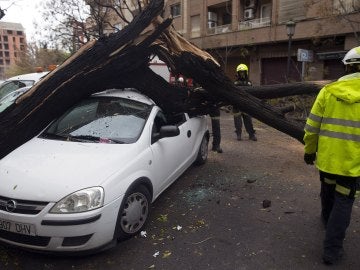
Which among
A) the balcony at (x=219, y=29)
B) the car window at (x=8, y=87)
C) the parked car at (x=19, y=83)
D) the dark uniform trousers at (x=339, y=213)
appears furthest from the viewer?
the balcony at (x=219, y=29)

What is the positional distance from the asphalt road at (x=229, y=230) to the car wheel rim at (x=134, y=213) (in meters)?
0.19

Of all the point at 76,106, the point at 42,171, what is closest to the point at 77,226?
the point at 42,171

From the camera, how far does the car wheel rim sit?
3.97 metres

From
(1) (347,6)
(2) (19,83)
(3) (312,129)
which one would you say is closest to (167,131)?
(3) (312,129)

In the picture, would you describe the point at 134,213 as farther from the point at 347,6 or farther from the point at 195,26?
the point at 195,26

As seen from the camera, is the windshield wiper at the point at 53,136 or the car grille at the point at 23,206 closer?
the car grille at the point at 23,206

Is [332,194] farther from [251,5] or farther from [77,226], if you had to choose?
[251,5]

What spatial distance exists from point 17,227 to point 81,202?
2.05 ft

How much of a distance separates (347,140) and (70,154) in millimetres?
2809

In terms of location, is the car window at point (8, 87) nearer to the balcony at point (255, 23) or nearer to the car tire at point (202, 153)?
the car tire at point (202, 153)

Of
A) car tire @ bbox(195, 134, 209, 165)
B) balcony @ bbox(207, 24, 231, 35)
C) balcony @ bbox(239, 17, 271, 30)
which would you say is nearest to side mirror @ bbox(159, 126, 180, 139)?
car tire @ bbox(195, 134, 209, 165)

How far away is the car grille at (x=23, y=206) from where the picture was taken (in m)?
3.45

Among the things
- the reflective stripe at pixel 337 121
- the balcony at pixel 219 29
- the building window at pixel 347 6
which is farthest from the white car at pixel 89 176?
the balcony at pixel 219 29

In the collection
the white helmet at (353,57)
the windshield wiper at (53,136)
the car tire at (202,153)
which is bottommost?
the car tire at (202,153)
